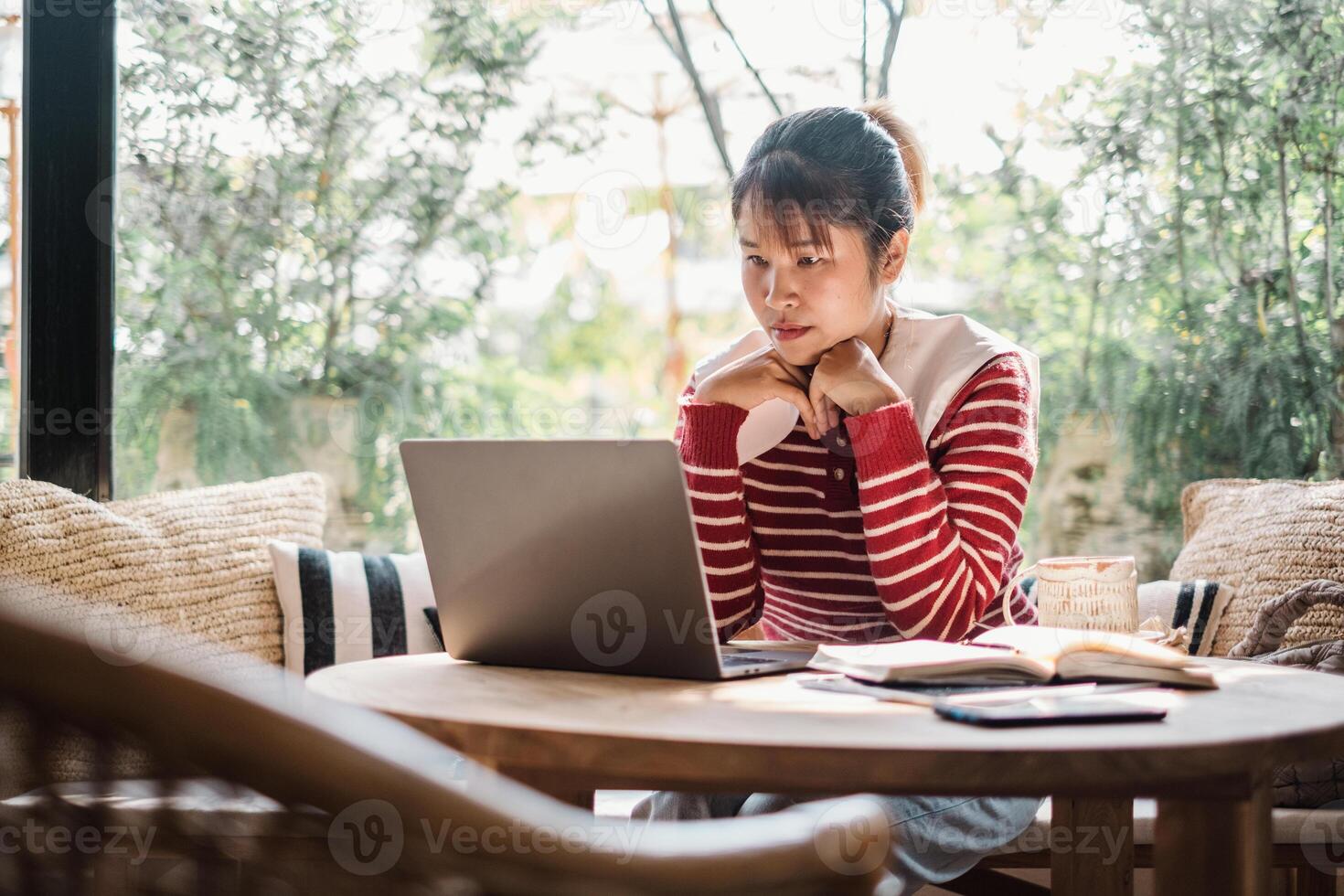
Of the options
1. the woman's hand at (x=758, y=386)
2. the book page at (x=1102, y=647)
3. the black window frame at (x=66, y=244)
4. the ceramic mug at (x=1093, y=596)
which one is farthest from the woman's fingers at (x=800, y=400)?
the black window frame at (x=66, y=244)

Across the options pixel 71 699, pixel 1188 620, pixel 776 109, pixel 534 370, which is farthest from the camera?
pixel 534 370

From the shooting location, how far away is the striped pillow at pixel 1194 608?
197 cm

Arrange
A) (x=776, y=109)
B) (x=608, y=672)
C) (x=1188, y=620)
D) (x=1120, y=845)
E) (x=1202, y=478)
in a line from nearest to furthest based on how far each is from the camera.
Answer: (x=608, y=672) < (x=1120, y=845) < (x=1188, y=620) < (x=1202, y=478) < (x=776, y=109)

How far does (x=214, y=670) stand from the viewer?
48cm

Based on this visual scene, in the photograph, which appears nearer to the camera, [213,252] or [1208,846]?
[1208,846]

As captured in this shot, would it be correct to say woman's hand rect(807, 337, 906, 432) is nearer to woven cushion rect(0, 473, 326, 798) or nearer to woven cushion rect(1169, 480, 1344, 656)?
woven cushion rect(1169, 480, 1344, 656)

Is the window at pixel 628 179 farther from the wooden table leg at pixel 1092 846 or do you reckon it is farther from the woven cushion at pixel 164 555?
the wooden table leg at pixel 1092 846

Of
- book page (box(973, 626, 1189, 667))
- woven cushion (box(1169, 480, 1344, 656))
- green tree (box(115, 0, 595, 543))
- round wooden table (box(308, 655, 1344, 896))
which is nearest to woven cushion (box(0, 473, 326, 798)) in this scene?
green tree (box(115, 0, 595, 543))

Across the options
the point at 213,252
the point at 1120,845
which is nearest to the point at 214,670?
the point at 1120,845

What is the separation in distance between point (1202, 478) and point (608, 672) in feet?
5.64

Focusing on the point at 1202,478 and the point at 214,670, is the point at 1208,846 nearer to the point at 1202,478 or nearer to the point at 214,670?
the point at 214,670

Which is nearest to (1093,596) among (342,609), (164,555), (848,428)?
(848,428)

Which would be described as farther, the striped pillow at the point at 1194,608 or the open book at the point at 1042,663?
the striped pillow at the point at 1194,608

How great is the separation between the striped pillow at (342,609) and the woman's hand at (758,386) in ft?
2.37
